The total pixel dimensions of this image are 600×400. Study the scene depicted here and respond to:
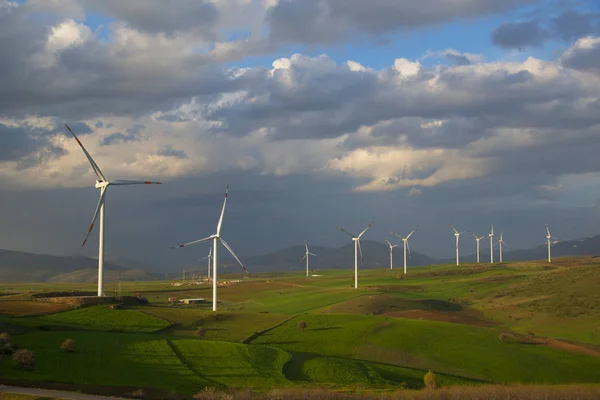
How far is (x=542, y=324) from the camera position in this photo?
114m

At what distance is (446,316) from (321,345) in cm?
3912

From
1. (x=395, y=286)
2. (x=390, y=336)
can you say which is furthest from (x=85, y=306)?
(x=395, y=286)

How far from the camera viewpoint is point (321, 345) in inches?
3450

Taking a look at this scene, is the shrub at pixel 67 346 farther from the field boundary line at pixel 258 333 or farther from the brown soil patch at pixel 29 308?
the brown soil patch at pixel 29 308

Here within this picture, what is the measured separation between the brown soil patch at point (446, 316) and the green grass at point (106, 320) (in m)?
43.5

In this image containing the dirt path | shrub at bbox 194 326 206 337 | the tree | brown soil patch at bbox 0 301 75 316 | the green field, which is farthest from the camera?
brown soil patch at bbox 0 301 75 316

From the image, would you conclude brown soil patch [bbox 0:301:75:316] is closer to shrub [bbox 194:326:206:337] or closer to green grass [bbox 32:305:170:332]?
green grass [bbox 32:305:170:332]

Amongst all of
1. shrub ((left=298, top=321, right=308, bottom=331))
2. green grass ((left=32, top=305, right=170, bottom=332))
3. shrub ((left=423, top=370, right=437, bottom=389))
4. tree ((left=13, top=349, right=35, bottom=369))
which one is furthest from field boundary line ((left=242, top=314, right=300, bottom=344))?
tree ((left=13, top=349, right=35, bottom=369))

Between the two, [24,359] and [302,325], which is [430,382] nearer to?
[302,325]

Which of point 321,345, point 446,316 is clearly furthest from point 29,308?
point 446,316

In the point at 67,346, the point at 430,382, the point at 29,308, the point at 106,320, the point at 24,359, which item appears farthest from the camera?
the point at 29,308

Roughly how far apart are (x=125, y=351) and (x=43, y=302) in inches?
1677

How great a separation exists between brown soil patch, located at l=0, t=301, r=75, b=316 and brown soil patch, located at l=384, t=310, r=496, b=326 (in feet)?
180

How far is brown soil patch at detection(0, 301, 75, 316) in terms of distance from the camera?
94.0 m
